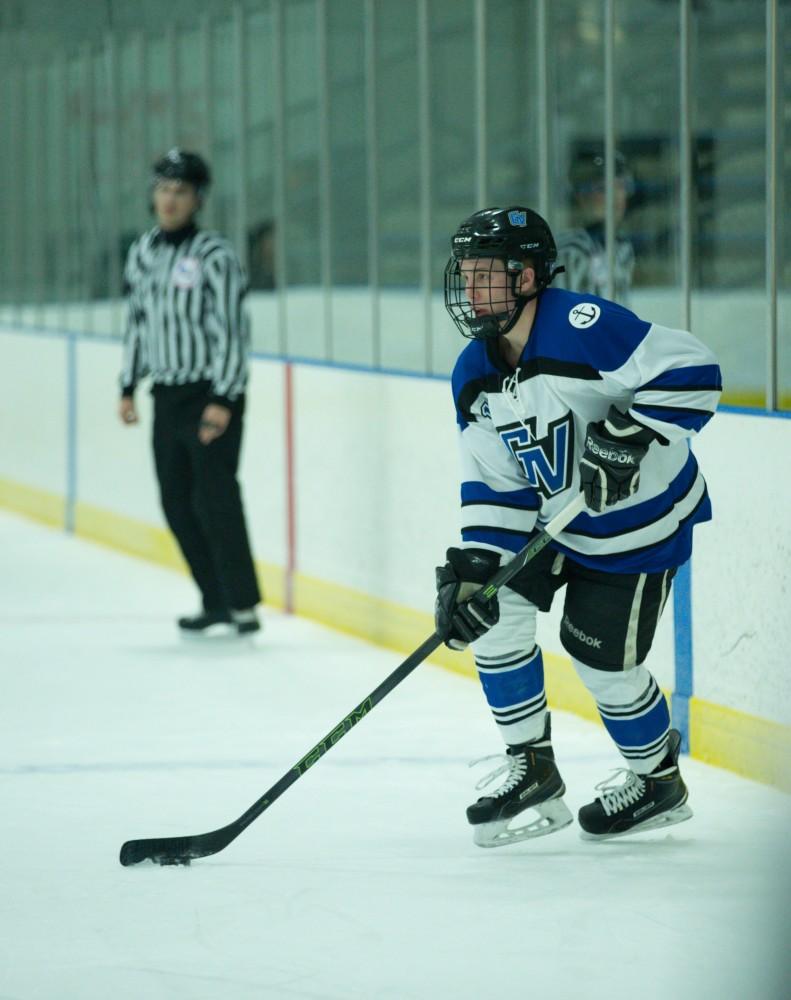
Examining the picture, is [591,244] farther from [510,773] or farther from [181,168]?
[510,773]

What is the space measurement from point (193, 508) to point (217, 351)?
48 cm

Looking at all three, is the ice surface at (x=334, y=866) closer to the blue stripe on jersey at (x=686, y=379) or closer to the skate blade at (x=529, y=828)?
→ the skate blade at (x=529, y=828)

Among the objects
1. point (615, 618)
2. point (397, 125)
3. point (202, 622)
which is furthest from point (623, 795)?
point (397, 125)

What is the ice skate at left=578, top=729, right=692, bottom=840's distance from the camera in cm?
303

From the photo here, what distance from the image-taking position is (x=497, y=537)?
2.99m

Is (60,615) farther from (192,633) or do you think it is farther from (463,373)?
(463,373)

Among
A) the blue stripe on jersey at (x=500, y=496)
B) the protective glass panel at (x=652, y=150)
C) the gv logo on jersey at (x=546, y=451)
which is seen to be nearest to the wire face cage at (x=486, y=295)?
the gv logo on jersey at (x=546, y=451)

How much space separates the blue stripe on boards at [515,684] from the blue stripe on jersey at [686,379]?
51cm

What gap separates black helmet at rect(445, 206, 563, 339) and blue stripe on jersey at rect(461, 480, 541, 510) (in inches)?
11.3

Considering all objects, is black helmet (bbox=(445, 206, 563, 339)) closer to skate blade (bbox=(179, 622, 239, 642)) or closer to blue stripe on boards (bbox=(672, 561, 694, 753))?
blue stripe on boards (bbox=(672, 561, 694, 753))

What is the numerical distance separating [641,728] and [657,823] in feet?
0.58

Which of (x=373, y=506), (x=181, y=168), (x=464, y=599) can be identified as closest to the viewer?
(x=464, y=599)

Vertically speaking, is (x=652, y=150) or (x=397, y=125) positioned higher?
(x=652, y=150)

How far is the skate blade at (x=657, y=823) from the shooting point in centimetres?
304
